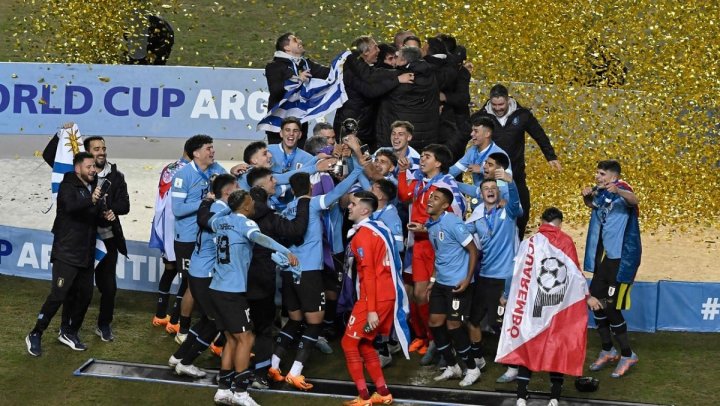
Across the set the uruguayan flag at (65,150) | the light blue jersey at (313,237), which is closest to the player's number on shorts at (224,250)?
the light blue jersey at (313,237)

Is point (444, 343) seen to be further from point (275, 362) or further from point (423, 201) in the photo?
point (275, 362)

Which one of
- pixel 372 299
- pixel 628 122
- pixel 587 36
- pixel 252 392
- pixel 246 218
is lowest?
pixel 252 392

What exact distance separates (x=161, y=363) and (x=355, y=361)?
2.23 m

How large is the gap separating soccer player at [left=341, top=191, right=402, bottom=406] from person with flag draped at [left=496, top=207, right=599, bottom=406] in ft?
3.56

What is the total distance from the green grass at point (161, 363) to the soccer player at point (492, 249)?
599 mm

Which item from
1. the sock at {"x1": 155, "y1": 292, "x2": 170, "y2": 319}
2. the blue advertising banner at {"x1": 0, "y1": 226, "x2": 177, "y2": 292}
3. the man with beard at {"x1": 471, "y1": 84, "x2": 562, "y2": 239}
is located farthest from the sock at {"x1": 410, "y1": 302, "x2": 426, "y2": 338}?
the blue advertising banner at {"x1": 0, "y1": 226, "x2": 177, "y2": 292}

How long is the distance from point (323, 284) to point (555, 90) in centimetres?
703

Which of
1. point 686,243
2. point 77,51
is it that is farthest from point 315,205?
point 77,51

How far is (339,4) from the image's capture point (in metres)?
27.6

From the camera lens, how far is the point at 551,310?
10.6m

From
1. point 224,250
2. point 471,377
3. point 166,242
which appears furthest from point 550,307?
point 166,242

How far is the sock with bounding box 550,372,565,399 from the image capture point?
35.2 feet

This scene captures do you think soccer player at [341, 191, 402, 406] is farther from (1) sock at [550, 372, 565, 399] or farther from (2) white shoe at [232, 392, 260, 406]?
(1) sock at [550, 372, 565, 399]

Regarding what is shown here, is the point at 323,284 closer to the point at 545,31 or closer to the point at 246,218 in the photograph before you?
the point at 246,218
